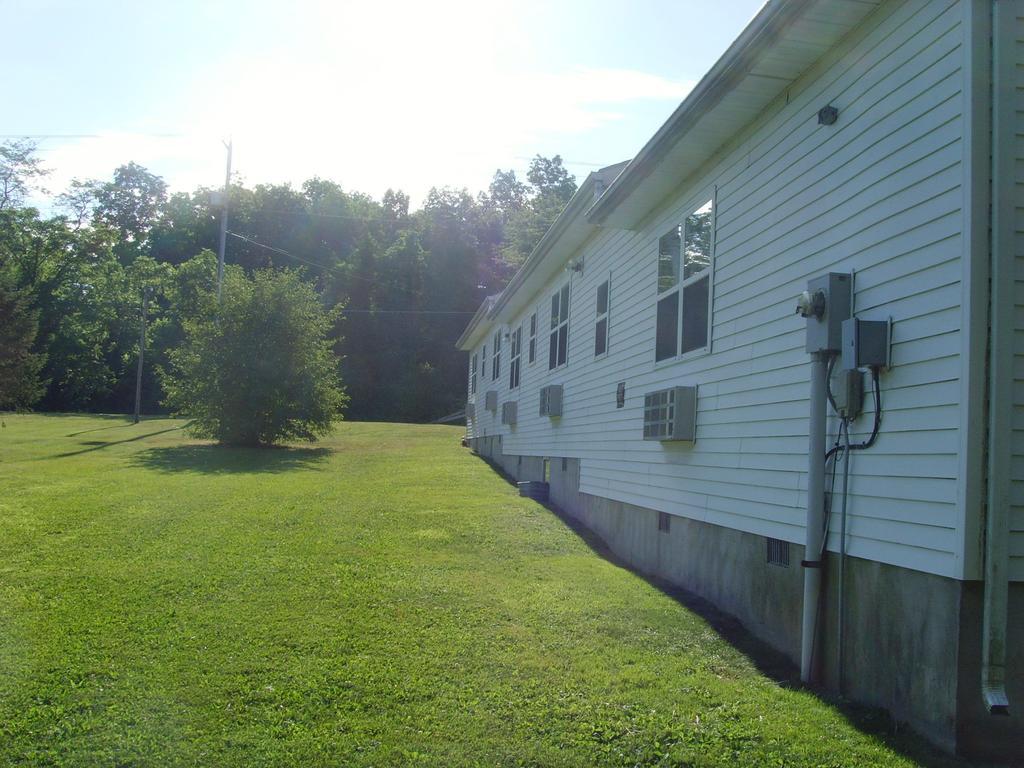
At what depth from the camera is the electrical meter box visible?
15.7 ft

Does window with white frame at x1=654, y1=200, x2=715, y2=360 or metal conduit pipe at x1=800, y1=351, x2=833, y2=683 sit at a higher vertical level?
window with white frame at x1=654, y1=200, x2=715, y2=360

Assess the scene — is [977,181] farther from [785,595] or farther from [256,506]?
[256,506]

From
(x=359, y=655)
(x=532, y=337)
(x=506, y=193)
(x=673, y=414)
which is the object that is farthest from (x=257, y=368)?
(x=506, y=193)

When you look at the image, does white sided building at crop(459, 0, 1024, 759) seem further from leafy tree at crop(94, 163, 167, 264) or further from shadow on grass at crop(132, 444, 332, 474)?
leafy tree at crop(94, 163, 167, 264)

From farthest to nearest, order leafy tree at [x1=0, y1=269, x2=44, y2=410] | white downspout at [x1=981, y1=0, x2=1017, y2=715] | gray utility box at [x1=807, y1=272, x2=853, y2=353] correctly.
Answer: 1. leafy tree at [x1=0, y1=269, x2=44, y2=410]
2. gray utility box at [x1=807, y1=272, x2=853, y2=353]
3. white downspout at [x1=981, y1=0, x2=1017, y2=715]

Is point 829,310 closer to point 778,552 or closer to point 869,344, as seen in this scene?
point 869,344

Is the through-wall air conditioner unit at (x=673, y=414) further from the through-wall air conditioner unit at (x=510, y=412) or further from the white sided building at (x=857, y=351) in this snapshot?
the through-wall air conditioner unit at (x=510, y=412)

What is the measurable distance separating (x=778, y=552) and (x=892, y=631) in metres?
1.33

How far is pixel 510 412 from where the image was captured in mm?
17281

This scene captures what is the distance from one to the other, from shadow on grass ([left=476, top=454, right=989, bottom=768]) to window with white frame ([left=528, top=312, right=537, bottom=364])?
7192mm

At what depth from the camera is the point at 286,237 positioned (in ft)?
165

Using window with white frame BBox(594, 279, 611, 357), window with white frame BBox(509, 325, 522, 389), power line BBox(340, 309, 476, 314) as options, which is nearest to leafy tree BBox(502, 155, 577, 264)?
power line BBox(340, 309, 476, 314)

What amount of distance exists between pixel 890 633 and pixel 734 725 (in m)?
0.89

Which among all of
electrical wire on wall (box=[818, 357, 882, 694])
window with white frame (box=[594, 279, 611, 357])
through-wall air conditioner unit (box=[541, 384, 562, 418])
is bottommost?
electrical wire on wall (box=[818, 357, 882, 694])
